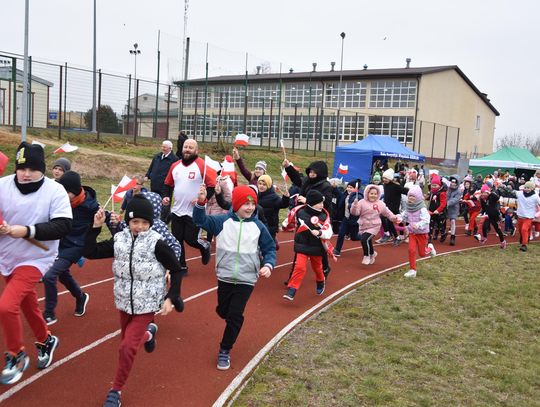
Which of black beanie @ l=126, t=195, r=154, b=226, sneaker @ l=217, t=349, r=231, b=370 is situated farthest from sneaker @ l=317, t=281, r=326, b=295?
black beanie @ l=126, t=195, r=154, b=226

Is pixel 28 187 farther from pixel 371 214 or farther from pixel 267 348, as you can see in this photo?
pixel 371 214

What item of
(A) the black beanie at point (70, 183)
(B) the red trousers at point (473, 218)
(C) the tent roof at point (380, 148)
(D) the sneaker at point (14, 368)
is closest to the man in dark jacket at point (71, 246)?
(A) the black beanie at point (70, 183)

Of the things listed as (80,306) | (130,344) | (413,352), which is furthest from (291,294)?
(130,344)

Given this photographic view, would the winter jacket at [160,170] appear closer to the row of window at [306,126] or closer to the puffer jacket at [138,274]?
the puffer jacket at [138,274]

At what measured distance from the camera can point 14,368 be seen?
14.2 feet

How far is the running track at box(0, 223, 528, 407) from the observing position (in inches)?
168

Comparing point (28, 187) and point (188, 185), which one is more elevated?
point (28, 187)

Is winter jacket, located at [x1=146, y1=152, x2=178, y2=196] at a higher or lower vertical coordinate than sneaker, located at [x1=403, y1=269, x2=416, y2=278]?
higher

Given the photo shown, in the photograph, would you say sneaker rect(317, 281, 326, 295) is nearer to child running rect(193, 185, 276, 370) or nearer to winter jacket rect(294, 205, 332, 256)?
winter jacket rect(294, 205, 332, 256)

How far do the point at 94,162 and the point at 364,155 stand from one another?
37.1 ft

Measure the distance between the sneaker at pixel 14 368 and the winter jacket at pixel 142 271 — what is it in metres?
1.08

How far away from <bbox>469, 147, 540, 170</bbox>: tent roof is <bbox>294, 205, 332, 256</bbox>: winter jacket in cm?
2513

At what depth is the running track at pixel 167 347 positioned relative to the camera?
427cm

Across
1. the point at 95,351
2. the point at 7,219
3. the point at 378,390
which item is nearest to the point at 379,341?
the point at 378,390
